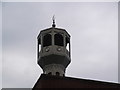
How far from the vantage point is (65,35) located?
39.0 m

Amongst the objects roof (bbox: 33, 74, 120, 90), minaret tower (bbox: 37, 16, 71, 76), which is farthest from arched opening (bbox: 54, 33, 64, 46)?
roof (bbox: 33, 74, 120, 90)

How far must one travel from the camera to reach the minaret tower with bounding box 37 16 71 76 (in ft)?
123

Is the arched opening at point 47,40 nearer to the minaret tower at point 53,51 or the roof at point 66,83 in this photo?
the minaret tower at point 53,51

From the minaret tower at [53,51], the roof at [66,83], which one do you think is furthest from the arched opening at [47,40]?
the roof at [66,83]

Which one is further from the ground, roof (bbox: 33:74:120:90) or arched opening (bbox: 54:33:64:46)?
arched opening (bbox: 54:33:64:46)

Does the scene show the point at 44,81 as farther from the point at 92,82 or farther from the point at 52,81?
the point at 92,82

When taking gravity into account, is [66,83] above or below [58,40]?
below

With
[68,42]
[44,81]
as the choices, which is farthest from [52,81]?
[68,42]

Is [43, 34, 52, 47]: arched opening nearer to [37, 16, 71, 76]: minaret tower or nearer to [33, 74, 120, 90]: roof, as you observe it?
[37, 16, 71, 76]: minaret tower

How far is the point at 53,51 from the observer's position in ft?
121

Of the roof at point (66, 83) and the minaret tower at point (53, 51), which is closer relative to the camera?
the roof at point (66, 83)

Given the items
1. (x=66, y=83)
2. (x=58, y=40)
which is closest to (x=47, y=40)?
(x=58, y=40)

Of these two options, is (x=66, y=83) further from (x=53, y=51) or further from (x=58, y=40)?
(x=58, y=40)

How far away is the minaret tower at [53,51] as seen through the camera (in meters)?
37.3
